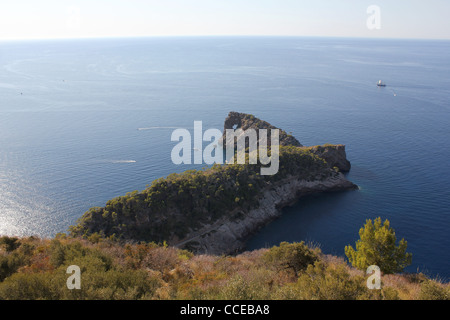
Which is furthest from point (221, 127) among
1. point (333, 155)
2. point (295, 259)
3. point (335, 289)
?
point (335, 289)

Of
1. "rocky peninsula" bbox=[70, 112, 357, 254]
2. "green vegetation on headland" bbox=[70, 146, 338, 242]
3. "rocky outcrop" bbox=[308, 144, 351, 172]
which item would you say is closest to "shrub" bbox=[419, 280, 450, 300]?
"rocky peninsula" bbox=[70, 112, 357, 254]

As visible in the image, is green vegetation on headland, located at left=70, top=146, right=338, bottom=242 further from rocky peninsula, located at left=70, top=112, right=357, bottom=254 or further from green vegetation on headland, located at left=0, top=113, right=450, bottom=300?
green vegetation on headland, located at left=0, top=113, right=450, bottom=300

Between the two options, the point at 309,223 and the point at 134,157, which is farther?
the point at 134,157

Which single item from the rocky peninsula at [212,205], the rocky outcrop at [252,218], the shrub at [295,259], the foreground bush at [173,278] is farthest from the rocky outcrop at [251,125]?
the shrub at [295,259]
